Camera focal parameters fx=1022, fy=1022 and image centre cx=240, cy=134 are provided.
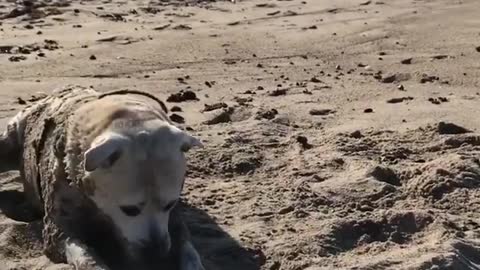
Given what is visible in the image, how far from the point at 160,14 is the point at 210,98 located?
18.0ft

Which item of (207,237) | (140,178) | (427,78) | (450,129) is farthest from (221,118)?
(140,178)

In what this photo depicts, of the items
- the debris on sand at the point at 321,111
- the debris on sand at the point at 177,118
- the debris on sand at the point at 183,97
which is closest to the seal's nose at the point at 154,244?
the debris on sand at the point at 177,118

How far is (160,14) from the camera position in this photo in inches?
570

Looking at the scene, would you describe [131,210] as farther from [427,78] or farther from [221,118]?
[427,78]

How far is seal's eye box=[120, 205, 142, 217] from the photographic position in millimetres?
5172

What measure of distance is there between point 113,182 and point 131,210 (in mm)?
174

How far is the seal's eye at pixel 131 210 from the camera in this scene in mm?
5172

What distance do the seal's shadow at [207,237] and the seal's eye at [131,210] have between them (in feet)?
2.18

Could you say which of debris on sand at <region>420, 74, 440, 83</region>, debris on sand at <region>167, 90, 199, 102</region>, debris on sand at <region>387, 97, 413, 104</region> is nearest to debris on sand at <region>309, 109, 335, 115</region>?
debris on sand at <region>387, 97, 413, 104</region>

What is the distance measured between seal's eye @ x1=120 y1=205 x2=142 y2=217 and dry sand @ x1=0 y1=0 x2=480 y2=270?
2.45 ft

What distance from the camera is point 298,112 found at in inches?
343

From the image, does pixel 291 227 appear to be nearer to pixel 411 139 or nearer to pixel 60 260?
pixel 60 260

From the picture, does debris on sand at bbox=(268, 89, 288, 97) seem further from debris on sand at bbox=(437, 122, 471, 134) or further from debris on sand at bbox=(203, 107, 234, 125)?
debris on sand at bbox=(437, 122, 471, 134)

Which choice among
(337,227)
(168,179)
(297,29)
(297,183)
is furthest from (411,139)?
(297,29)
